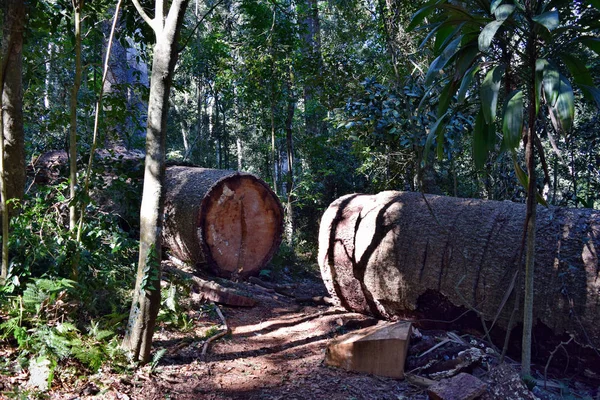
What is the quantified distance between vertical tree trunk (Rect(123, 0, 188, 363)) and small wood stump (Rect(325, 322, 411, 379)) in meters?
1.58

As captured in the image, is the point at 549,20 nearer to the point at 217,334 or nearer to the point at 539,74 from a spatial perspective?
the point at 539,74

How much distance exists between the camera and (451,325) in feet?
14.7

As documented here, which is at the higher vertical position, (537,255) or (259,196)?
(259,196)

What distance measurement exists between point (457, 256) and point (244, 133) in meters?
11.9

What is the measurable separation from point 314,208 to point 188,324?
640 centimetres

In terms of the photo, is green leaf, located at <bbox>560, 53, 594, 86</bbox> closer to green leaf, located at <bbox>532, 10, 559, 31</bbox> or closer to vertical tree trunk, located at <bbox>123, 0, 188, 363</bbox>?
green leaf, located at <bbox>532, 10, 559, 31</bbox>

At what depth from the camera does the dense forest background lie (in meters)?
3.76

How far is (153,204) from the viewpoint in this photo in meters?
3.62

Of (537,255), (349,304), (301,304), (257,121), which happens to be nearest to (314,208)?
(257,121)

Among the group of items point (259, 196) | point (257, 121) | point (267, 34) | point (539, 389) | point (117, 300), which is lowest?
point (539, 389)

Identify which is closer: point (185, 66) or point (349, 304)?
point (349, 304)

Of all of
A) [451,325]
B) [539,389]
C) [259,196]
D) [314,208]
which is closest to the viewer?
[539,389]

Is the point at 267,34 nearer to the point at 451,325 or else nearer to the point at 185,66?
the point at 185,66

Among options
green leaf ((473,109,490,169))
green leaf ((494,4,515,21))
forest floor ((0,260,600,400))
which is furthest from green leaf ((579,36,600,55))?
forest floor ((0,260,600,400))
